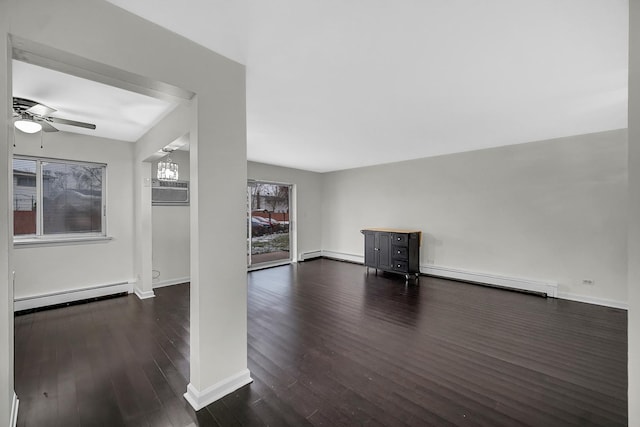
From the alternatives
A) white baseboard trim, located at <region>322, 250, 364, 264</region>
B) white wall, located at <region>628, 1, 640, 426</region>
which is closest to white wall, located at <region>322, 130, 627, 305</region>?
white baseboard trim, located at <region>322, 250, 364, 264</region>

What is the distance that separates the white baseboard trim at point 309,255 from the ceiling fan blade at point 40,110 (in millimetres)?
5301

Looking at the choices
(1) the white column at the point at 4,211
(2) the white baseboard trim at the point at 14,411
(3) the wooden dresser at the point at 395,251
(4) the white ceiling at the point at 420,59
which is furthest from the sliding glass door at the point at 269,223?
(1) the white column at the point at 4,211

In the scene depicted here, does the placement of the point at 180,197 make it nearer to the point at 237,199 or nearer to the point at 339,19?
the point at 237,199

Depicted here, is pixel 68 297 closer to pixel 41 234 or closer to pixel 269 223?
pixel 41 234

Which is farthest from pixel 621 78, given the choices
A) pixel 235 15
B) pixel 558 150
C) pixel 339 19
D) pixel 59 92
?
pixel 59 92

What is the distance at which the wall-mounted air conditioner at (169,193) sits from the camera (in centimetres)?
439

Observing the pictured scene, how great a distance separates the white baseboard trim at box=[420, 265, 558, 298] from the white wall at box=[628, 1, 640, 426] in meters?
3.71

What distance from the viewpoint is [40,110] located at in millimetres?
2254

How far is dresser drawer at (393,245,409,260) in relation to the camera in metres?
5.07

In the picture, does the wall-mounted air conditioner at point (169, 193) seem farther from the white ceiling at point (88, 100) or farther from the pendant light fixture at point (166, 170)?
the pendant light fixture at point (166, 170)

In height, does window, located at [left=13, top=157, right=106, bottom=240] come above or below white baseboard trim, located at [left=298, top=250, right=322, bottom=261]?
above

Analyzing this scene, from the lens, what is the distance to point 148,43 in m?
1.52

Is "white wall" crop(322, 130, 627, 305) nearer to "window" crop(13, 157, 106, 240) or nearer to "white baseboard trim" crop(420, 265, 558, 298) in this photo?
"white baseboard trim" crop(420, 265, 558, 298)

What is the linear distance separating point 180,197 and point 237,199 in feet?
10.8
